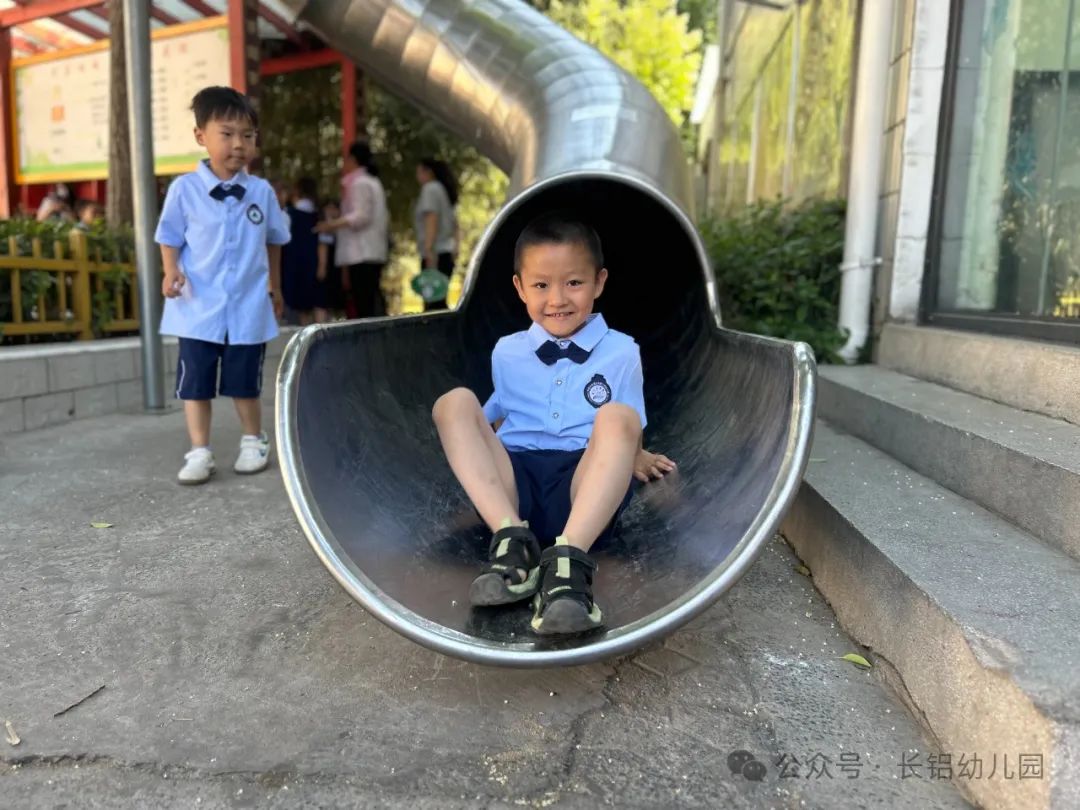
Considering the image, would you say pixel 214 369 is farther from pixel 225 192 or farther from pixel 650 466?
pixel 650 466

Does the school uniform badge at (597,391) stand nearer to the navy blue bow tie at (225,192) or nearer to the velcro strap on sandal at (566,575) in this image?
→ the velcro strap on sandal at (566,575)

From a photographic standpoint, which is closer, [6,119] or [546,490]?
[546,490]

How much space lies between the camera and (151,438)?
4.13 meters

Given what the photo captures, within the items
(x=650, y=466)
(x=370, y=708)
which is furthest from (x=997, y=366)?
(x=370, y=708)

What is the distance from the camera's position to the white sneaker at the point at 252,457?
11.5 ft

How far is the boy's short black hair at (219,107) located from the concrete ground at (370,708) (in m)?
1.73

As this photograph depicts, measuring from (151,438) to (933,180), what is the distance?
4.14m

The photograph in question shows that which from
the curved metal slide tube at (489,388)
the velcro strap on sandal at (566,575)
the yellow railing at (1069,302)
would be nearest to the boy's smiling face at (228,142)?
the curved metal slide tube at (489,388)

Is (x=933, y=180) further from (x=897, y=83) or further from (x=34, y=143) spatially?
(x=34, y=143)

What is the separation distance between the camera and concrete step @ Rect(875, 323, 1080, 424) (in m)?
2.48

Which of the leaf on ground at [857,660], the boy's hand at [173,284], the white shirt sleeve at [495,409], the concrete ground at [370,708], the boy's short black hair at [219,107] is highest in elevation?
the boy's short black hair at [219,107]

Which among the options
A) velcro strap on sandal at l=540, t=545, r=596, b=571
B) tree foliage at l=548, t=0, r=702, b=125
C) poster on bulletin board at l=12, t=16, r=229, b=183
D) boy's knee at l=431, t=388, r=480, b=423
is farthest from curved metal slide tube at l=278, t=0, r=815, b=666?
tree foliage at l=548, t=0, r=702, b=125

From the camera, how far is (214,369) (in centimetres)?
336

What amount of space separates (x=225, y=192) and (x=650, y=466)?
6.95 ft
